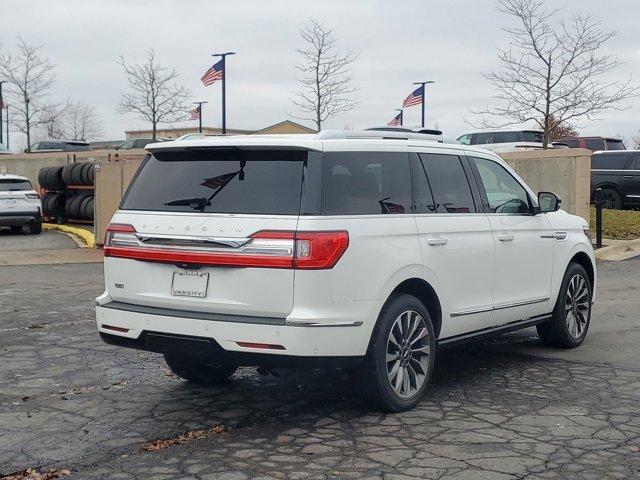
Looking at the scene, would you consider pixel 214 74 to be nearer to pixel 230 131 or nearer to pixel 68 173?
pixel 68 173

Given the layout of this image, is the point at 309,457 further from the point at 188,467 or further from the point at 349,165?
the point at 349,165

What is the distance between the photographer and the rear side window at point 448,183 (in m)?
6.30

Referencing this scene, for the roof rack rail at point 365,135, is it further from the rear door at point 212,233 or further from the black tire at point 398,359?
the black tire at point 398,359

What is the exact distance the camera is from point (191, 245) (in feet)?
17.7

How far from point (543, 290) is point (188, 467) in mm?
3828

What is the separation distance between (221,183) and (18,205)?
55.4ft

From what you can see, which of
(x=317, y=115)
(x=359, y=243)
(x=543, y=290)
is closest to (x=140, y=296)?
(x=359, y=243)

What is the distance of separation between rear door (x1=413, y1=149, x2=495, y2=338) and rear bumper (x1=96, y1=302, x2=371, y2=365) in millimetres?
947

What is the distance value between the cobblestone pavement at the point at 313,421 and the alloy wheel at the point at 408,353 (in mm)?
193

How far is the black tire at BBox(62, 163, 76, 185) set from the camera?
22438 mm

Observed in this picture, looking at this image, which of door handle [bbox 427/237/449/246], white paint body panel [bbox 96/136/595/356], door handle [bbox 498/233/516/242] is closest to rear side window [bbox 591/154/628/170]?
door handle [bbox 498/233/516/242]

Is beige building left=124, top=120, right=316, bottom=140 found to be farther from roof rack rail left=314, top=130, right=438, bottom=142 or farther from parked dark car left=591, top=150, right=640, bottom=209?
roof rack rail left=314, top=130, right=438, bottom=142

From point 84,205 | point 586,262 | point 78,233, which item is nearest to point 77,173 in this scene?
point 84,205

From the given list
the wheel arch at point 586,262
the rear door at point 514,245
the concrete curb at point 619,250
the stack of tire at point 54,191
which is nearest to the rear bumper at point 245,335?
the rear door at point 514,245
